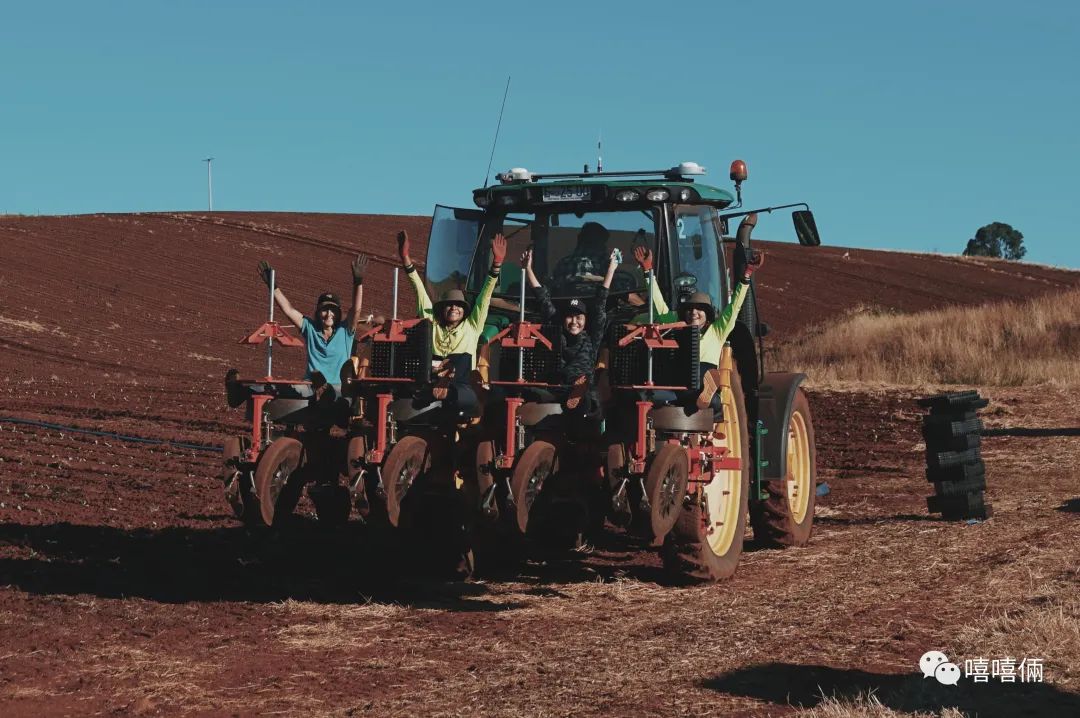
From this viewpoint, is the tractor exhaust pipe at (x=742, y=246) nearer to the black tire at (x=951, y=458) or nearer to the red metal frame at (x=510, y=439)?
the red metal frame at (x=510, y=439)

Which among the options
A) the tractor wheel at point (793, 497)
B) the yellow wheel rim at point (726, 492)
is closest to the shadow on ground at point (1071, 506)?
the tractor wheel at point (793, 497)

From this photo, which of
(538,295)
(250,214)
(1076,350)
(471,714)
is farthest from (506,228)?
(250,214)

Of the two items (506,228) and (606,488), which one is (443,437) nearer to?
(606,488)

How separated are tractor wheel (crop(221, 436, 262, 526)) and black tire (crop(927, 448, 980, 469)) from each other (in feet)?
21.3

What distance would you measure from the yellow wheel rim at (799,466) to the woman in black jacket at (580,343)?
3.33m

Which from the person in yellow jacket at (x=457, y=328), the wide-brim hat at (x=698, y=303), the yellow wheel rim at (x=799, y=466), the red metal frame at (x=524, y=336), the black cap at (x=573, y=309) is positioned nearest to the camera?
the red metal frame at (x=524, y=336)

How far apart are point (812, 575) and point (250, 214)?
177 feet

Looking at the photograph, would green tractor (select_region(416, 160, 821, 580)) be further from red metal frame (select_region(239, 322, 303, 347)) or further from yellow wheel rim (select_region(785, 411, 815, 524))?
red metal frame (select_region(239, 322, 303, 347))

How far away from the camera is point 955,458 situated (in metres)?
12.7

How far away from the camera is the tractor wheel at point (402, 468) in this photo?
8.27 metres

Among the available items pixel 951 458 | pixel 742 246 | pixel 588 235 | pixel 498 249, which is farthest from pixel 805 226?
pixel 951 458

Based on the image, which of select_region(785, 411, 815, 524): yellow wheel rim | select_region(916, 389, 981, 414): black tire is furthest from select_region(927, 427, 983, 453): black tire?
select_region(785, 411, 815, 524): yellow wheel rim

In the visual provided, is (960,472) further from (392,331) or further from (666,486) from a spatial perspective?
(392,331)

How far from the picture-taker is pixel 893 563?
10141 millimetres
